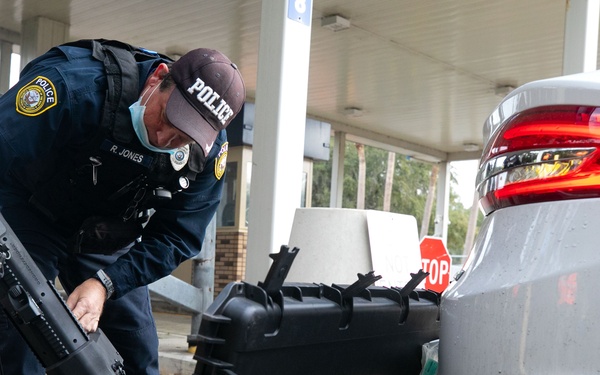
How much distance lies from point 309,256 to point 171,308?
1076 cm

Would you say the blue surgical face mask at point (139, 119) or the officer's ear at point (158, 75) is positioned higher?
the officer's ear at point (158, 75)

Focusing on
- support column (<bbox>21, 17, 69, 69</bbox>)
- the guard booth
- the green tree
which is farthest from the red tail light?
the green tree

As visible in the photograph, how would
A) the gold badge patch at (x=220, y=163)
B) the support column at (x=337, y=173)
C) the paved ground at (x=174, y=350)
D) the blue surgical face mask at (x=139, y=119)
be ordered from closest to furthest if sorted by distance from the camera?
the blue surgical face mask at (x=139, y=119)
the gold badge patch at (x=220, y=163)
the paved ground at (x=174, y=350)
the support column at (x=337, y=173)

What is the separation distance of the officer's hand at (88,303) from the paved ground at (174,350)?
2378 mm

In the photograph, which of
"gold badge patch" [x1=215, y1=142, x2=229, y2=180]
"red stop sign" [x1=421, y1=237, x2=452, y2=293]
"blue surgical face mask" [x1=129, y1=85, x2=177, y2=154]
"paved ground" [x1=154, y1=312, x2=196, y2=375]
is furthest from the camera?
"paved ground" [x1=154, y1=312, x2=196, y2=375]

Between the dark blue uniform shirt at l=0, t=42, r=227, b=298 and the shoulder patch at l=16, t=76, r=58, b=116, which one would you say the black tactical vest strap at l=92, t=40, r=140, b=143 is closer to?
the dark blue uniform shirt at l=0, t=42, r=227, b=298

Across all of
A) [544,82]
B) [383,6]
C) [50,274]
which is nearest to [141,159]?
[50,274]

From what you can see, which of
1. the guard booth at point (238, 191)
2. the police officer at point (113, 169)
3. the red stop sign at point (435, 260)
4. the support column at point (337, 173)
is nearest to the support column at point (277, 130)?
the red stop sign at point (435, 260)

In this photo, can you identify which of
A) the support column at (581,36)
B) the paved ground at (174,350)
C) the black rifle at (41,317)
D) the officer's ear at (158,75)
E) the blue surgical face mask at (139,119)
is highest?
the support column at (581,36)

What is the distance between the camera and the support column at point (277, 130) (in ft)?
16.1

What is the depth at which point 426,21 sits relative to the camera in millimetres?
10531

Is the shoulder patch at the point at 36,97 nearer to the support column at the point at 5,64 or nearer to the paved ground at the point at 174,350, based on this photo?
the paved ground at the point at 174,350

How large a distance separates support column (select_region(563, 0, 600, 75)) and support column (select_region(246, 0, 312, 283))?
296 centimetres

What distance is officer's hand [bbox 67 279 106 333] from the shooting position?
2.55m
